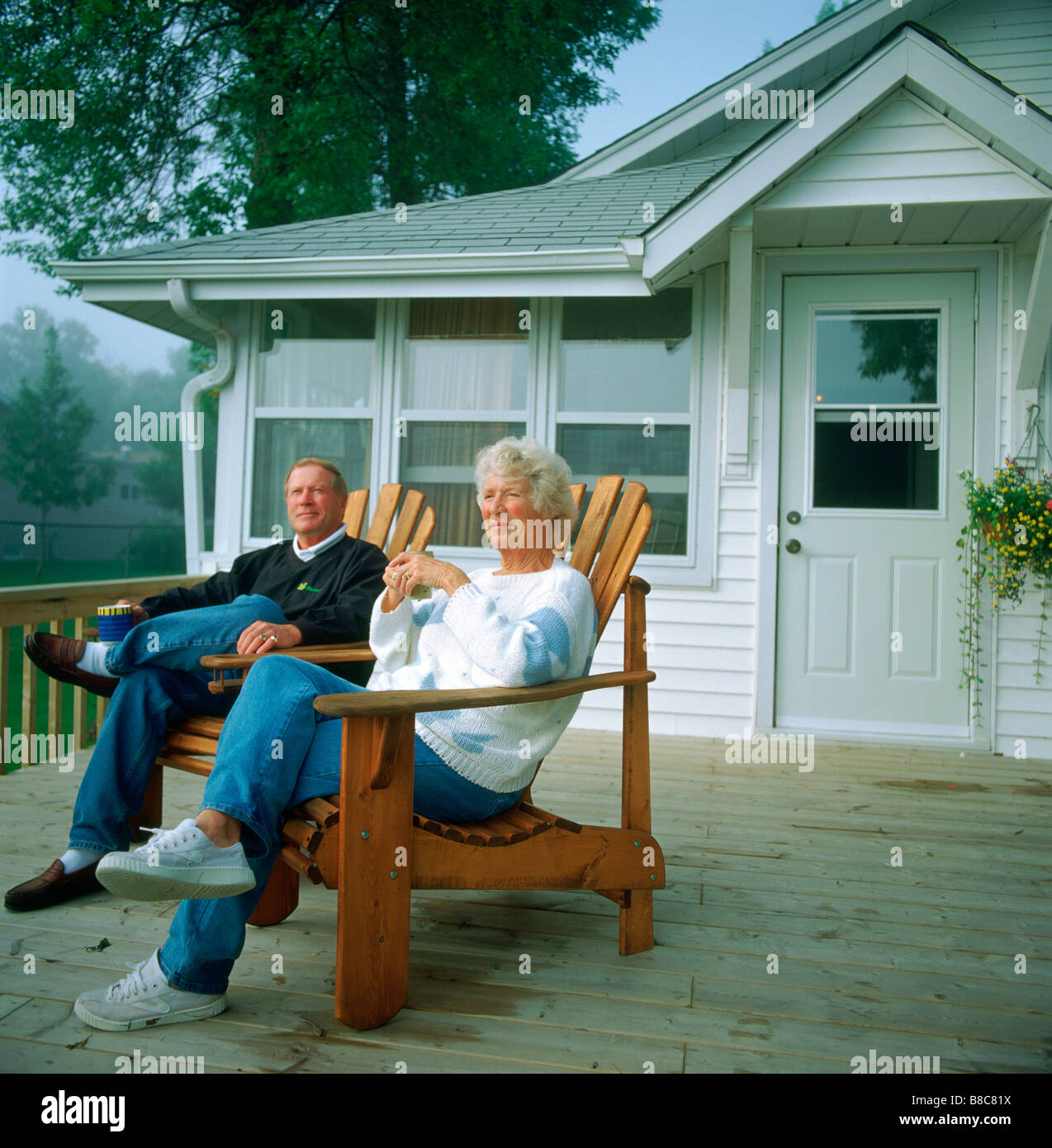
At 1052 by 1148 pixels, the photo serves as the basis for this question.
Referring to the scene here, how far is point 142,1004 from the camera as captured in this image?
5.13ft

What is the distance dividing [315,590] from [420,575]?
2.85ft

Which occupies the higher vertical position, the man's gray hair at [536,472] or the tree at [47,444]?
the tree at [47,444]

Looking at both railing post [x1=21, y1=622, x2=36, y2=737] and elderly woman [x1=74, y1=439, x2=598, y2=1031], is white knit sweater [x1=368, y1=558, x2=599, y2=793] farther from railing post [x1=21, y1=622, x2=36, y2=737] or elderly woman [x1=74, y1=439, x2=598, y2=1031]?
railing post [x1=21, y1=622, x2=36, y2=737]

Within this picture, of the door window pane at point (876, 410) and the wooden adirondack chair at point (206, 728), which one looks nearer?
the wooden adirondack chair at point (206, 728)

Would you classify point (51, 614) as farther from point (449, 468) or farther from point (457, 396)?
point (457, 396)

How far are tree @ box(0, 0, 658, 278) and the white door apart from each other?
25.4ft

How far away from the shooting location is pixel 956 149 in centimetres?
351

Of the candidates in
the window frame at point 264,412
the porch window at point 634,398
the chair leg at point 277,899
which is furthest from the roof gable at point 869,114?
the chair leg at point 277,899

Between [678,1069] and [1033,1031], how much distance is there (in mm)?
685

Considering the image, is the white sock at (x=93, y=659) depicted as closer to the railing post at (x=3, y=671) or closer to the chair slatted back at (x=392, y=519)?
the chair slatted back at (x=392, y=519)

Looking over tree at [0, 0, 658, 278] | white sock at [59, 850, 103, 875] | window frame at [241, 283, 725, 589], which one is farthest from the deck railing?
tree at [0, 0, 658, 278]

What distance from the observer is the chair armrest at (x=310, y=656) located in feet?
6.82

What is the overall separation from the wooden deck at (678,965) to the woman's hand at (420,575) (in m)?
0.79

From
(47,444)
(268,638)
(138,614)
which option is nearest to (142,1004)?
(268,638)
